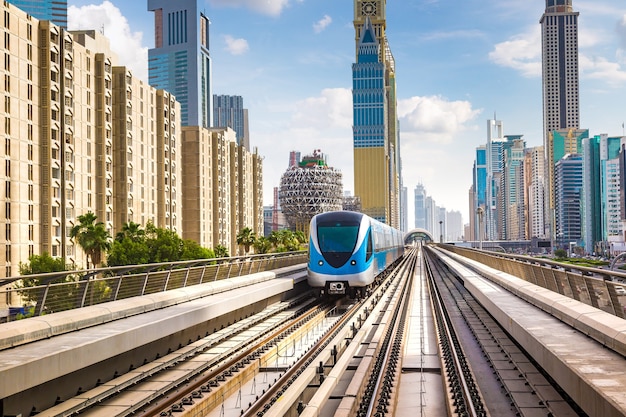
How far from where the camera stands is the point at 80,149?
68.1 meters

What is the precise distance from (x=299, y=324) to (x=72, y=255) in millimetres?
48160

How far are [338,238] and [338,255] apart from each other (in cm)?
63

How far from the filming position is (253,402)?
11.3 meters

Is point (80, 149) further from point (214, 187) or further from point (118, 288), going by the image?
point (118, 288)

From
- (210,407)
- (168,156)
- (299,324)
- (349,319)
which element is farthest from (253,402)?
(168,156)

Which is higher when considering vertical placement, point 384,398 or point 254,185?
point 254,185

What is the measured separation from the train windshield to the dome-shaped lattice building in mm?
129166

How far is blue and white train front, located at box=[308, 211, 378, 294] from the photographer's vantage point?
86.4 ft

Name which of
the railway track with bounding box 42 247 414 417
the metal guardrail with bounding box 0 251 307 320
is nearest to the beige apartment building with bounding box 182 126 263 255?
the metal guardrail with bounding box 0 251 307 320

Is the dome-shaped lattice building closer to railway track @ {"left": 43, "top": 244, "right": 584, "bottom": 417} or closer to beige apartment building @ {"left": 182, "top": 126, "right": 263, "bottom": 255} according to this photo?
beige apartment building @ {"left": 182, "top": 126, "right": 263, "bottom": 255}

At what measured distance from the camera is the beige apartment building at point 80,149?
184 feet

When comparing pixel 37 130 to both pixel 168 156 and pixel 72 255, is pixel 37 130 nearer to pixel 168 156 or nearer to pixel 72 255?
pixel 72 255

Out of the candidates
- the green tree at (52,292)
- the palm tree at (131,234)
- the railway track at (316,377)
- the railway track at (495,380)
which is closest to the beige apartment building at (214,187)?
the palm tree at (131,234)

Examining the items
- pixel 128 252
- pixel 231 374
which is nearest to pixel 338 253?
pixel 231 374
